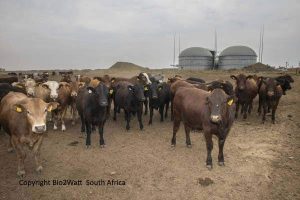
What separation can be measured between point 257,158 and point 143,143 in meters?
3.74

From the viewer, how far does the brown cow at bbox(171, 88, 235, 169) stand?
754 centimetres

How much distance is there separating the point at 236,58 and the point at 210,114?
4620 cm

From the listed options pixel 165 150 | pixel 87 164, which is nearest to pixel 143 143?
pixel 165 150

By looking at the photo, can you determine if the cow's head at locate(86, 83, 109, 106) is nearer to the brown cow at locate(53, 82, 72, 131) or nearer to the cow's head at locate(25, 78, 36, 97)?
the brown cow at locate(53, 82, 72, 131)

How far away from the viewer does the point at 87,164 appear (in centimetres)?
800

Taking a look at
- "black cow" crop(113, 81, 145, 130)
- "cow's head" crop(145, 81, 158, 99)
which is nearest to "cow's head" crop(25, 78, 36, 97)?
"black cow" crop(113, 81, 145, 130)

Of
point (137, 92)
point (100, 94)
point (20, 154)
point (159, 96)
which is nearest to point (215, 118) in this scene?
point (100, 94)

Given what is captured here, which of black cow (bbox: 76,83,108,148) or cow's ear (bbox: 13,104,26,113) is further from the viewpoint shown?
black cow (bbox: 76,83,108,148)

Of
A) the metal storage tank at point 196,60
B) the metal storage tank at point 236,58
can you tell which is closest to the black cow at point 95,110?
the metal storage tank at point 196,60

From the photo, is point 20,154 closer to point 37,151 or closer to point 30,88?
point 37,151

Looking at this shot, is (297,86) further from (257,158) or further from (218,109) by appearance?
(218,109)

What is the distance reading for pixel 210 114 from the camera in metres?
7.64

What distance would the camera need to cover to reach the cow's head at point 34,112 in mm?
6411

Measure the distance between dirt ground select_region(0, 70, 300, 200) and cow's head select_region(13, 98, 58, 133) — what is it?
145 cm
